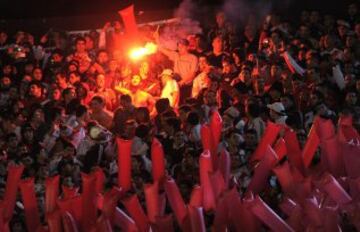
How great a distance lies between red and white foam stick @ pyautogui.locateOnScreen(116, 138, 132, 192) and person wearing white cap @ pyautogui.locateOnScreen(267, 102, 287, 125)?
231cm

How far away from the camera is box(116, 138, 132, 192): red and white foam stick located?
4.96 meters

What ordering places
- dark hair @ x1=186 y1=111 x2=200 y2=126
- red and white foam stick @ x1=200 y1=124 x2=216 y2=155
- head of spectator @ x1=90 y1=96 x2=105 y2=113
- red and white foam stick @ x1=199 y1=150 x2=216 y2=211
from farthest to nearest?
head of spectator @ x1=90 y1=96 x2=105 y2=113 → dark hair @ x1=186 y1=111 x2=200 y2=126 → red and white foam stick @ x1=200 y1=124 x2=216 y2=155 → red and white foam stick @ x1=199 y1=150 x2=216 y2=211

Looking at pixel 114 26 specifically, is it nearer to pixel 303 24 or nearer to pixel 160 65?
pixel 160 65

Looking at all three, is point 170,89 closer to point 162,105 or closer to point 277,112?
point 162,105

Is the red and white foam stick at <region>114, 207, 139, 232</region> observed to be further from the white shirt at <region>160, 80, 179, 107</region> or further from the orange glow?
the orange glow

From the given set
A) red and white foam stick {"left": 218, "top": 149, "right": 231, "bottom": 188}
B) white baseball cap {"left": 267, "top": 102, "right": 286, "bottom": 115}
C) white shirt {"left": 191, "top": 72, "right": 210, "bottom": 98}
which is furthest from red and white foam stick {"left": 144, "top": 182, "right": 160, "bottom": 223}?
white shirt {"left": 191, "top": 72, "right": 210, "bottom": 98}

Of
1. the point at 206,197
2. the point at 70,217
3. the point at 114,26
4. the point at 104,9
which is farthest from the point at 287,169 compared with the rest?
the point at 104,9

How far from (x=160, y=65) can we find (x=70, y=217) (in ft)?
19.8

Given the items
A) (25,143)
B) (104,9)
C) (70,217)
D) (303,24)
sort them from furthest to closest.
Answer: (104,9)
(303,24)
(25,143)
(70,217)

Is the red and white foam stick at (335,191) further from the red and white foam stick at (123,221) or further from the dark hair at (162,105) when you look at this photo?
the dark hair at (162,105)

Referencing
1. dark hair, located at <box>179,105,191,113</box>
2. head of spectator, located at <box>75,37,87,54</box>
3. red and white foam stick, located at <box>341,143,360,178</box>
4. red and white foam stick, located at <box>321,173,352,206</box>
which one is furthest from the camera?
head of spectator, located at <box>75,37,87,54</box>

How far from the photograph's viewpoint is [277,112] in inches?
287

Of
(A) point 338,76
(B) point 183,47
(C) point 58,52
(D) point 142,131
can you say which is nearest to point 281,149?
(D) point 142,131

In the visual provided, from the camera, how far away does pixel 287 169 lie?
14.8ft
